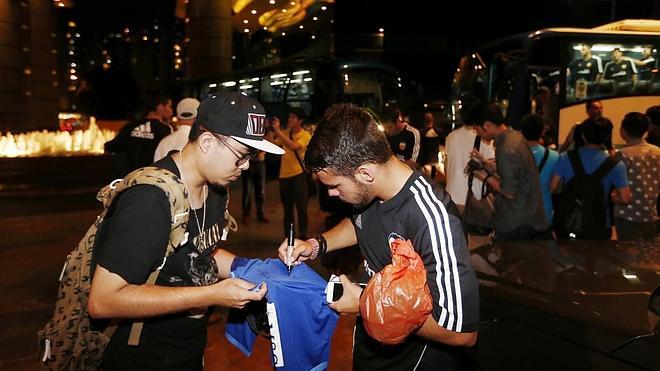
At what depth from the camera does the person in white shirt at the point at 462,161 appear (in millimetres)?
6551

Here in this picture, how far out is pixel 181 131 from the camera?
6230 millimetres

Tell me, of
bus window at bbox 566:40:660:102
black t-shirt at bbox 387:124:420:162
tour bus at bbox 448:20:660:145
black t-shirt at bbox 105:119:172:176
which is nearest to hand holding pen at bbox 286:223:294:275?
black t-shirt at bbox 105:119:172:176

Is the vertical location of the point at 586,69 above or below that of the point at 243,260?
above

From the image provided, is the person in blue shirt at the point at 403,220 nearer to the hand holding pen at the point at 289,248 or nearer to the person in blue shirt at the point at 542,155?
the hand holding pen at the point at 289,248

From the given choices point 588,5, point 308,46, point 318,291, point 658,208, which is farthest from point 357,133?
point 588,5

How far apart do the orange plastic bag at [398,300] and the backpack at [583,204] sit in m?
3.90

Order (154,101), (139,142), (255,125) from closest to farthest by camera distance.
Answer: (255,125) → (139,142) → (154,101)

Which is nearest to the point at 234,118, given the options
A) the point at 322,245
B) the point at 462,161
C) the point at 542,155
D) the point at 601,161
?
the point at 322,245

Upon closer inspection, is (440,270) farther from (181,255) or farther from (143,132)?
(143,132)

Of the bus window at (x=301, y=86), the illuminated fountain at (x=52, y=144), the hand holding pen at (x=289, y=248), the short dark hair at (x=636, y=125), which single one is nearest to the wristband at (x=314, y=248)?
the hand holding pen at (x=289, y=248)

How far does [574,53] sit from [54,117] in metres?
17.8

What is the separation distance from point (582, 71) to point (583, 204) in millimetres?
8120

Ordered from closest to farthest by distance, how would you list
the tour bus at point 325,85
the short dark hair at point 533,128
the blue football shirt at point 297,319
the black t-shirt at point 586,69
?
the blue football shirt at point 297,319
the short dark hair at point 533,128
the black t-shirt at point 586,69
the tour bus at point 325,85

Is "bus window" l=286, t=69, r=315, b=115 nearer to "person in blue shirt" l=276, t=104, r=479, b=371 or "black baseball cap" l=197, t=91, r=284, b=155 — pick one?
"black baseball cap" l=197, t=91, r=284, b=155
